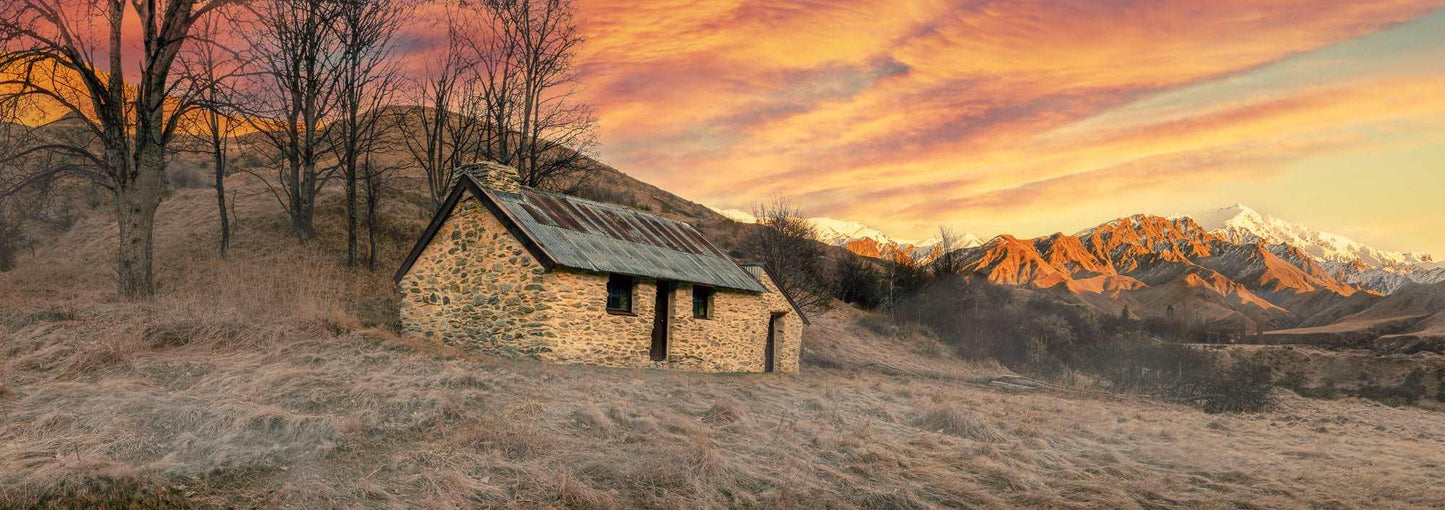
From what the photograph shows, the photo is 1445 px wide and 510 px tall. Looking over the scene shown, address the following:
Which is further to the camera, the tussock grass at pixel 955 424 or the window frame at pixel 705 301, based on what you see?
the window frame at pixel 705 301

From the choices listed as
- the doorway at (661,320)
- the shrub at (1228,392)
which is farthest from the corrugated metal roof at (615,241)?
the shrub at (1228,392)

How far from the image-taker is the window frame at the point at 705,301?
831 inches

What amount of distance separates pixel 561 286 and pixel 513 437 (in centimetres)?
790

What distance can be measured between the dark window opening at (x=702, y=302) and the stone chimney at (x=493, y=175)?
572 centimetres

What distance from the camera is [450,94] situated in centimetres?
3247

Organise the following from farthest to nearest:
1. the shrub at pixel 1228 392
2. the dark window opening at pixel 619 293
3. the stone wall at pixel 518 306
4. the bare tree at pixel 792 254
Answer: the bare tree at pixel 792 254, the shrub at pixel 1228 392, the dark window opening at pixel 619 293, the stone wall at pixel 518 306

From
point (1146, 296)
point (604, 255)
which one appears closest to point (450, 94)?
point (604, 255)

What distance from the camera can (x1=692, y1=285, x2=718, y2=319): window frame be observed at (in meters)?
21.1

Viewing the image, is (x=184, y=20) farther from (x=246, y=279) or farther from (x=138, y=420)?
(x=138, y=420)

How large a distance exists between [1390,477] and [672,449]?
10.9 m

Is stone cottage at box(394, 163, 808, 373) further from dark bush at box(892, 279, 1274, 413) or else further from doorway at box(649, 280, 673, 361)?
dark bush at box(892, 279, 1274, 413)

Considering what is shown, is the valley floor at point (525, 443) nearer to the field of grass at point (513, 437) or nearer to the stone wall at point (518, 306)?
the field of grass at point (513, 437)

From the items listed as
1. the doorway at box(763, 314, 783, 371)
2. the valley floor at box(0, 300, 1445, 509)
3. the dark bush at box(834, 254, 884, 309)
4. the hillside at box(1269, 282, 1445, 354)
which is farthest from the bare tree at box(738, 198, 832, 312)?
the hillside at box(1269, 282, 1445, 354)

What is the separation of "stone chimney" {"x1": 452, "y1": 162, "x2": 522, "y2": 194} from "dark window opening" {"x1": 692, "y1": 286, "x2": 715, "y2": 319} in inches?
225
